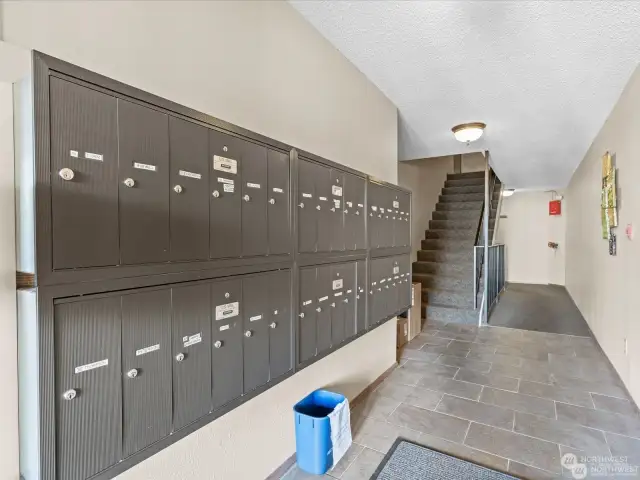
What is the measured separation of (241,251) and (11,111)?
0.76 metres

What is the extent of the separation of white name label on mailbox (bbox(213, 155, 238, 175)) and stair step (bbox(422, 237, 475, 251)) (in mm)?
5196

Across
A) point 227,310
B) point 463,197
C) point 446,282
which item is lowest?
point 446,282

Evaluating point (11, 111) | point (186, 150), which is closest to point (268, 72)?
point (186, 150)

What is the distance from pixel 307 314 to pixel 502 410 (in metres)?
1.79

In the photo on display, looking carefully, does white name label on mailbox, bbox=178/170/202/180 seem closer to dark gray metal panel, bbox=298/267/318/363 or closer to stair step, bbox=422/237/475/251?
dark gray metal panel, bbox=298/267/318/363

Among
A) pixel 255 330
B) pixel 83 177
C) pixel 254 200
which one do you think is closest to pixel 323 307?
pixel 255 330

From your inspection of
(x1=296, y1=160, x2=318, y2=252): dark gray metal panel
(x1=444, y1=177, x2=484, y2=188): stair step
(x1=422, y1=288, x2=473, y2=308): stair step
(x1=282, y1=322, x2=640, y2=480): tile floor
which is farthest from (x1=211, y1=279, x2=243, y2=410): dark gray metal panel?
(x1=444, y1=177, x2=484, y2=188): stair step

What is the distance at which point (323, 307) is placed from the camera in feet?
6.22

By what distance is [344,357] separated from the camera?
93.0 inches

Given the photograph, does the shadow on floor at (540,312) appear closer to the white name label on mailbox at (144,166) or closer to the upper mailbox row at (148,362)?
the upper mailbox row at (148,362)

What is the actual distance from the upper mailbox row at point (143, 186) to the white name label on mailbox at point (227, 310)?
193 millimetres

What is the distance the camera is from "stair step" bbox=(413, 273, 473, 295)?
5.06 m

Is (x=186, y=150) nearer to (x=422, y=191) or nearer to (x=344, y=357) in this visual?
(x=344, y=357)

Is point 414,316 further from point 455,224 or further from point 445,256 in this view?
point 455,224
